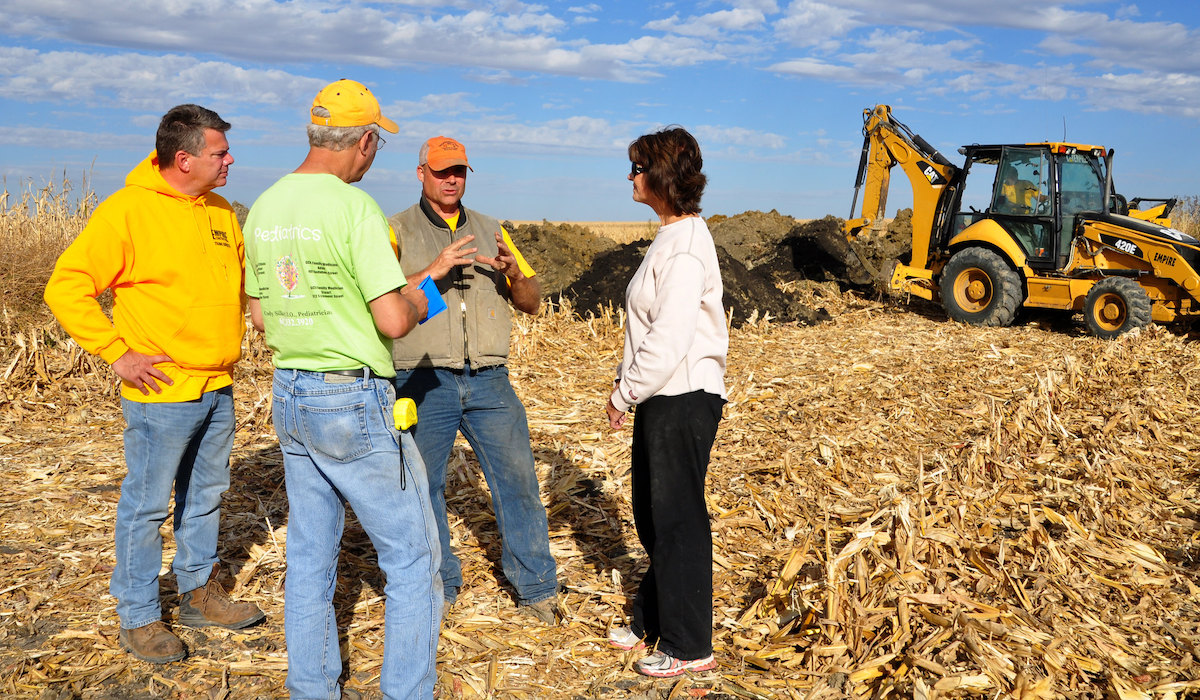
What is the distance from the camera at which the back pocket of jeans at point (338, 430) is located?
117 inches

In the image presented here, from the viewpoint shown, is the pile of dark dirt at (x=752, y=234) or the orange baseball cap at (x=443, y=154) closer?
the orange baseball cap at (x=443, y=154)

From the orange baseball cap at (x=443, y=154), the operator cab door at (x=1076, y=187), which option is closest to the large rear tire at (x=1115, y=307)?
the operator cab door at (x=1076, y=187)

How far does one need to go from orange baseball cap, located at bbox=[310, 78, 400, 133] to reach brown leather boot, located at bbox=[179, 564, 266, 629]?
241cm

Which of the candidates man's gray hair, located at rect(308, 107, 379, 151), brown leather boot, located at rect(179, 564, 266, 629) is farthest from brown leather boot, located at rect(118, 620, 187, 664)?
man's gray hair, located at rect(308, 107, 379, 151)

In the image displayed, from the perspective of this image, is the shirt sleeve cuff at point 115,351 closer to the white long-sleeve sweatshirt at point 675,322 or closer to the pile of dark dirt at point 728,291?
the white long-sleeve sweatshirt at point 675,322

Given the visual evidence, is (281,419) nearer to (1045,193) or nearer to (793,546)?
(793,546)

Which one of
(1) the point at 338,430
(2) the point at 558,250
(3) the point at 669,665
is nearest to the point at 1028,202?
(2) the point at 558,250

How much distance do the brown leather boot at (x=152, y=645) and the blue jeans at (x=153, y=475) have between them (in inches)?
1.4

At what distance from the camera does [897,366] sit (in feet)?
32.5

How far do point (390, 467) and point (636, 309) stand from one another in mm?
1157

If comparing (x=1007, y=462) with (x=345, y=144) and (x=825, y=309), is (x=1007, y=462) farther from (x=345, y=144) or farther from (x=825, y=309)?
(x=825, y=309)

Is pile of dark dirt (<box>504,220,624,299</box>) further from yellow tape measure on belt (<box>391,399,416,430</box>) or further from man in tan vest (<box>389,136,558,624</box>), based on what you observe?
yellow tape measure on belt (<box>391,399,416,430</box>)

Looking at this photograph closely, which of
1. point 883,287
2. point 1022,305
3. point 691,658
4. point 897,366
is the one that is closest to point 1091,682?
point 691,658

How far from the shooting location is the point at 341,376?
9.77 feet
